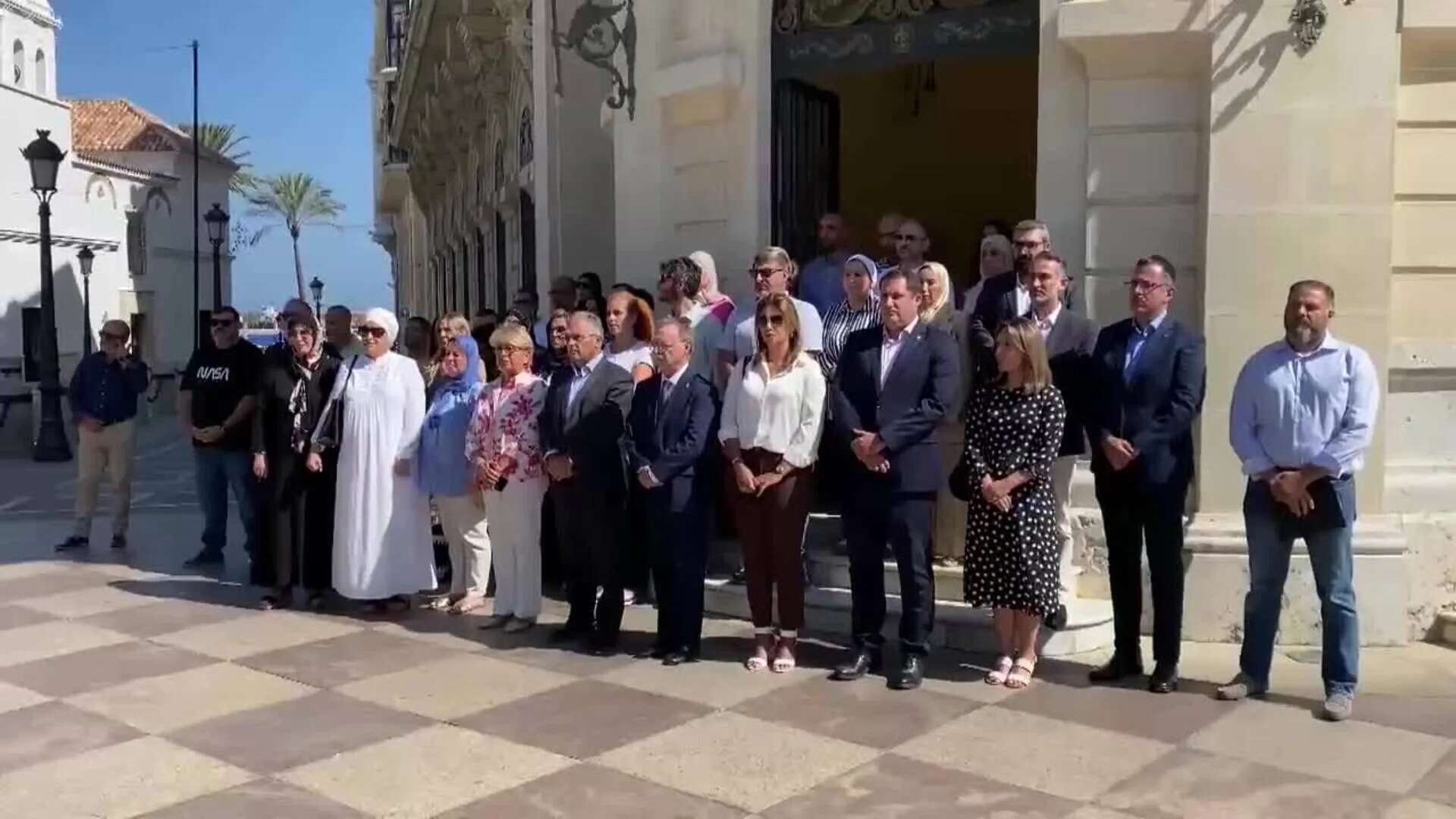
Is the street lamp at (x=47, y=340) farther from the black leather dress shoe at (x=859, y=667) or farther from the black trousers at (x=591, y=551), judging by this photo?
the black leather dress shoe at (x=859, y=667)

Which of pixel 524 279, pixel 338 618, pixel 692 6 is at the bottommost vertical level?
pixel 338 618

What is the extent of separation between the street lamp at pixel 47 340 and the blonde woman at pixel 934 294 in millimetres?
15934

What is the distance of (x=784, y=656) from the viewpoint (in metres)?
6.46

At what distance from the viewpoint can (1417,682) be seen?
6266 millimetres

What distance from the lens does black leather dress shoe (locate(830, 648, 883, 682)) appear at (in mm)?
6242

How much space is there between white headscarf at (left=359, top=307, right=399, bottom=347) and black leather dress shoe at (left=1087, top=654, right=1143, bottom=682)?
4195 millimetres

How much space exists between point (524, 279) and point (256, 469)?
7.13 metres

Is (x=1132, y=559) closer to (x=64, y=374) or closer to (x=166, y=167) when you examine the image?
(x=64, y=374)

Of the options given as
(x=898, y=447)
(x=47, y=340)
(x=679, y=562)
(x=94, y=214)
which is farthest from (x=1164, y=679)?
(x=94, y=214)

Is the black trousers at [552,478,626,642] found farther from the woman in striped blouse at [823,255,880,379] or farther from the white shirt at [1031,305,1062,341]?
the white shirt at [1031,305,1062,341]

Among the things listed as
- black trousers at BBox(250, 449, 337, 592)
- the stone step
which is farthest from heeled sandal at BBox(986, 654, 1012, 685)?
black trousers at BBox(250, 449, 337, 592)

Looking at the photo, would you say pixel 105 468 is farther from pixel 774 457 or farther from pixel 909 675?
pixel 909 675

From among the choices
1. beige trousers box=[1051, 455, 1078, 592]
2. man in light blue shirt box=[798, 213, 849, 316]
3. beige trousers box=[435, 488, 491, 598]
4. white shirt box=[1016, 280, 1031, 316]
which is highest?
man in light blue shirt box=[798, 213, 849, 316]

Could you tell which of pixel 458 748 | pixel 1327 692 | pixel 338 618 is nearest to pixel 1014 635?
pixel 1327 692
